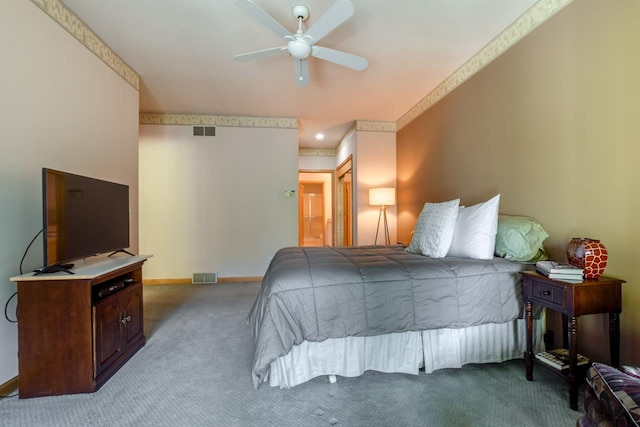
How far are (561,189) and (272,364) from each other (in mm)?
2246

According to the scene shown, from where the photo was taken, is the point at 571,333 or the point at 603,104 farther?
the point at 603,104

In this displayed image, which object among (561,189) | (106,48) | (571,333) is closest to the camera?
(571,333)

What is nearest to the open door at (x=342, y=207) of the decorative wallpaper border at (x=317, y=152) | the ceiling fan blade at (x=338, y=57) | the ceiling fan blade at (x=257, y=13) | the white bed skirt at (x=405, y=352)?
the decorative wallpaper border at (x=317, y=152)

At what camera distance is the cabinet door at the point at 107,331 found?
1.68 metres

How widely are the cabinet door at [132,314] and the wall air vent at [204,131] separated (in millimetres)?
2794

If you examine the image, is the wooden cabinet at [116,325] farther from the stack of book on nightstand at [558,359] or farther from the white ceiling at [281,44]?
the stack of book on nightstand at [558,359]

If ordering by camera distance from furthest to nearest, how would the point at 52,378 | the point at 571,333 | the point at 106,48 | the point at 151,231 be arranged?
the point at 151,231 < the point at 106,48 < the point at 52,378 < the point at 571,333

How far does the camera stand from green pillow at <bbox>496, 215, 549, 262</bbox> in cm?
187

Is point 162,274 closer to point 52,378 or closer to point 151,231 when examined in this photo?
point 151,231

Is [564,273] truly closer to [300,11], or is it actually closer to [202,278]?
[300,11]

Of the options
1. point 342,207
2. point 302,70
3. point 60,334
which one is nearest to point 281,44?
point 302,70

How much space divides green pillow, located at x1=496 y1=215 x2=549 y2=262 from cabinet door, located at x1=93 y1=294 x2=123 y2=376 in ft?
9.06

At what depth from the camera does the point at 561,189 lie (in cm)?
187

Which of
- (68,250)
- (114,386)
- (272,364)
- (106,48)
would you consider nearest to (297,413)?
(272,364)
